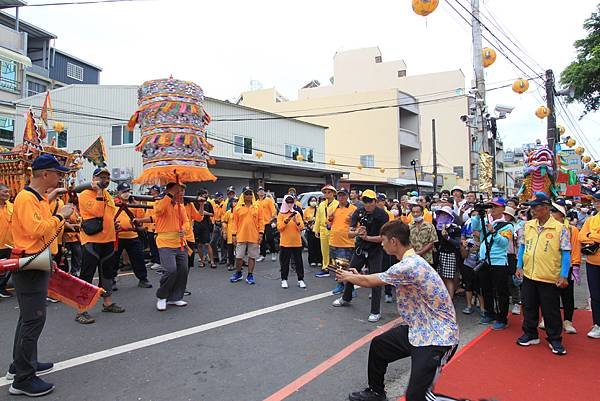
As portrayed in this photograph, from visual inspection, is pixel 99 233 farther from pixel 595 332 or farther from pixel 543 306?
pixel 595 332

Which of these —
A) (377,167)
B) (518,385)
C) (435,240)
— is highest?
(377,167)

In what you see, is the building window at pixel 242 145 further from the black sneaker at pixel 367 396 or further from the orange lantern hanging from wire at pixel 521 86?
the black sneaker at pixel 367 396

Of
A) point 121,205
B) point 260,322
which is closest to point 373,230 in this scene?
point 260,322

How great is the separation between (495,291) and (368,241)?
186 centimetres

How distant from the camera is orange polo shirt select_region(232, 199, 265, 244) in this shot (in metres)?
7.66

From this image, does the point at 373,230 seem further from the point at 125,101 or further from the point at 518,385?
the point at 125,101

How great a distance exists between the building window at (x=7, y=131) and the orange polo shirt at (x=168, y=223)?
868 inches

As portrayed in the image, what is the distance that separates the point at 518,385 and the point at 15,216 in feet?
15.7

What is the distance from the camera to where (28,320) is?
3.47 meters

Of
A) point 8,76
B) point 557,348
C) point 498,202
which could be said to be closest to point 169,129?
point 498,202

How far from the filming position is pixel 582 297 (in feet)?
24.7

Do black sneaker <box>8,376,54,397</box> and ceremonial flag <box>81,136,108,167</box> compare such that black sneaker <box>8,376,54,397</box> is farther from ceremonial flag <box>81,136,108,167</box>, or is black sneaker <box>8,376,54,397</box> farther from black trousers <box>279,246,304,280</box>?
ceremonial flag <box>81,136,108,167</box>

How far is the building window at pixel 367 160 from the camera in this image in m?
34.7

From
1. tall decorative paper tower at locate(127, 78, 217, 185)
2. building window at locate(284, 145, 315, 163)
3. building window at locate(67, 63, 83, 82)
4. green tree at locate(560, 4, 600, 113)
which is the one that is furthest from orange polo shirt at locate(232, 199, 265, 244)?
building window at locate(67, 63, 83, 82)
